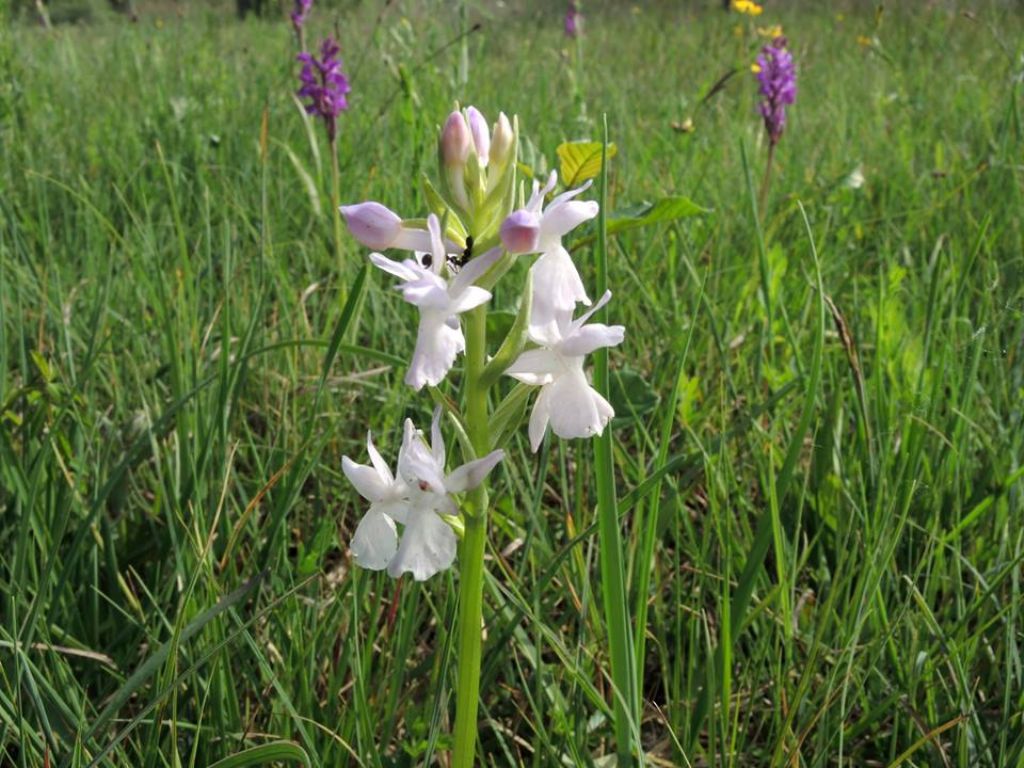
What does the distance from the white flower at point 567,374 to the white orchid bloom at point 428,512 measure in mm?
58

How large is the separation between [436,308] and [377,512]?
17cm

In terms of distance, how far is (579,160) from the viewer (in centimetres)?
129

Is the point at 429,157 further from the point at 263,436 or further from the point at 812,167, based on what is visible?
the point at 812,167

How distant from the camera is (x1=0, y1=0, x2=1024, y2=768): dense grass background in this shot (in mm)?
866

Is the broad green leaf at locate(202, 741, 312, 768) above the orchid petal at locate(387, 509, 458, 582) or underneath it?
underneath

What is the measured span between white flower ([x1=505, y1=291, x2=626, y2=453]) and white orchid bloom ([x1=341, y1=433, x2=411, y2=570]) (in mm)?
110

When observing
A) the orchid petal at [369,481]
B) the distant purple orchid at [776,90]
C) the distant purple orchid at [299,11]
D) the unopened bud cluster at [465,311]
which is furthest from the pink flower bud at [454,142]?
the distant purple orchid at [299,11]

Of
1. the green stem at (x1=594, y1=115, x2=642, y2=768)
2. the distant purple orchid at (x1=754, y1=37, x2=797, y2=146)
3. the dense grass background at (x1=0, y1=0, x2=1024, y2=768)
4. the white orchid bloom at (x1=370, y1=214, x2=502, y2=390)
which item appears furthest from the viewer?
the distant purple orchid at (x1=754, y1=37, x2=797, y2=146)

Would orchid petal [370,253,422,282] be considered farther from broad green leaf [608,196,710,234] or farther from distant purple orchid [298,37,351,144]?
distant purple orchid [298,37,351,144]

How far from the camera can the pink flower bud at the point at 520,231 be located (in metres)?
0.63

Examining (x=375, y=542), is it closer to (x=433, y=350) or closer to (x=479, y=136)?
(x=433, y=350)

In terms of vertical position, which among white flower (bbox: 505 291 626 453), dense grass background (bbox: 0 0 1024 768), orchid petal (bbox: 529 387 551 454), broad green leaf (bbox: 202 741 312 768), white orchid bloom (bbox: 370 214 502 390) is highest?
white orchid bloom (bbox: 370 214 502 390)

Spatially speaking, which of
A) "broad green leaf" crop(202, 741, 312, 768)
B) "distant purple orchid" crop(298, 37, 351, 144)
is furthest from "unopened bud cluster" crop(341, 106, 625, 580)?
"distant purple orchid" crop(298, 37, 351, 144)

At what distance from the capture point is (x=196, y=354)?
1322mm
